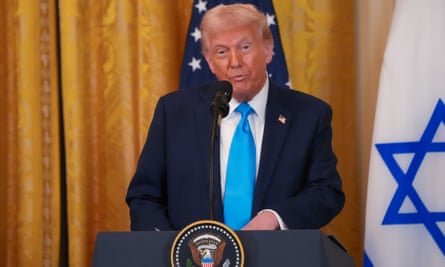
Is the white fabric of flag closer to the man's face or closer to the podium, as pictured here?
the man's face

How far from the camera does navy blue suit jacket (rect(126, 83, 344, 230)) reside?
312 centimetres

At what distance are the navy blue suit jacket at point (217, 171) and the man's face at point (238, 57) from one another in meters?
0.11

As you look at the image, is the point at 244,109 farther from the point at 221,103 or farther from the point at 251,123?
the point at 221,103

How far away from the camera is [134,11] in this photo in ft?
15.0

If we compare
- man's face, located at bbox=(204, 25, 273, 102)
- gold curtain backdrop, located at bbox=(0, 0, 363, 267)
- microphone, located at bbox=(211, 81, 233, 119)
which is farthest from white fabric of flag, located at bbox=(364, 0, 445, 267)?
microphone, located at bbox=(211, 81, 233, 119)

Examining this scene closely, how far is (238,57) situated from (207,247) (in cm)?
124

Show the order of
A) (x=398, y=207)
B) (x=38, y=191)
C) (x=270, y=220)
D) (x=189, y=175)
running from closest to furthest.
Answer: (x=270, y=220), (x=189, y=175), (x=398, y=207), (x=38, y=191)

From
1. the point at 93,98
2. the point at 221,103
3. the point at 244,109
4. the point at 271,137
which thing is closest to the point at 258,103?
the point at 244,109

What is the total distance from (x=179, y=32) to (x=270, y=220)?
76.4 inches

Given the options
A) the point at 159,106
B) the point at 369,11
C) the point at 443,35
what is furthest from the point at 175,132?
the point at 369,11

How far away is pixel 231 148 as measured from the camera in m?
3.24

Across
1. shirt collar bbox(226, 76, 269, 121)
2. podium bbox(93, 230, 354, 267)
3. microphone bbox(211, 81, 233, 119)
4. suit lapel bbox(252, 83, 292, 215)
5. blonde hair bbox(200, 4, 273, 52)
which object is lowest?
podium bbox(93, 230, 354, 267)

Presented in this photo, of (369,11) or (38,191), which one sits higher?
(369,11)

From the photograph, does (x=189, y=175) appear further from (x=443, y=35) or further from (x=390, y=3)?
(x=390, y=3)
